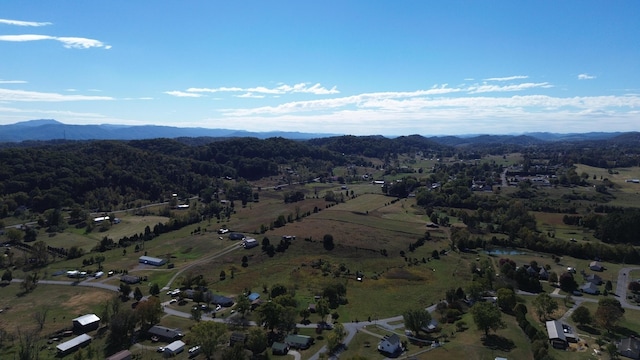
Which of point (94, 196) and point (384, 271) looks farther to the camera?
point (94, 196)

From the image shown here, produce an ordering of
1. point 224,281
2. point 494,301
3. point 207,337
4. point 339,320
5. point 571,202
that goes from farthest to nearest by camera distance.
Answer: point 571,202 → point 224,281 → point 494,301 → point 339,320 → point 207,337

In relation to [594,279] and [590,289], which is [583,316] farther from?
[594,279]

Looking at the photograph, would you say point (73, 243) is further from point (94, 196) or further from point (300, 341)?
point (300, 341)

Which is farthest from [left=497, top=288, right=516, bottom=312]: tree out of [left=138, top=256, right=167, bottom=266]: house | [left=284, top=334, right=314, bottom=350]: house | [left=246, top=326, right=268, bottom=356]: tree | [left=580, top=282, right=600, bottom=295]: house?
[left=138, top=256, right=167, bottom=266]: house

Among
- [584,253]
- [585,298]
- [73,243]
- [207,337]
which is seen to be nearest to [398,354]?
[207,337]

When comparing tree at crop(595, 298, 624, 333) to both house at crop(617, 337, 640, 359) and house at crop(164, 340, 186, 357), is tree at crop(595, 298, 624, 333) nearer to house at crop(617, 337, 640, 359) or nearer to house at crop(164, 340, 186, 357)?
house at crop(617, 337, 640, 359)

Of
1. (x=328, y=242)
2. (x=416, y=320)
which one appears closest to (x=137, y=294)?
(x=328, y=242)
